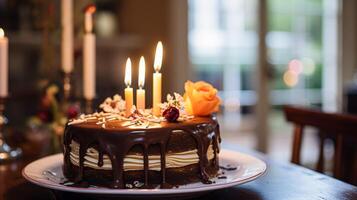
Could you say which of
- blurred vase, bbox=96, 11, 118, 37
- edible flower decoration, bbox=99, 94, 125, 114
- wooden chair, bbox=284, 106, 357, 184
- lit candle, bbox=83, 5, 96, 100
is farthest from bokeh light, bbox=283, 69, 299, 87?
edible flower decoration, bbox=99, 94, 125, 114

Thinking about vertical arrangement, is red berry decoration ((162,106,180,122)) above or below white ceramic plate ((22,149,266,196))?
above

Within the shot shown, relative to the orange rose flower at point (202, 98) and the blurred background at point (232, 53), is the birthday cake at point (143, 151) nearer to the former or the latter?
the orange rose flower at point (202, 98)

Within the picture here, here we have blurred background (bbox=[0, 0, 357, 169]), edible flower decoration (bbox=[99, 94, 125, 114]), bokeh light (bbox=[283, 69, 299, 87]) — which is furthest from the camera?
bokeh light (bbox=[283, 69, 299, 87])

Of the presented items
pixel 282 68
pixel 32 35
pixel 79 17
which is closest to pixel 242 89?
pixel 282 68

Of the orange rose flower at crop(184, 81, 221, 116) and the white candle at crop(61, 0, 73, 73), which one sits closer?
the orange rose flower at crop(184, 81, 221, 116)

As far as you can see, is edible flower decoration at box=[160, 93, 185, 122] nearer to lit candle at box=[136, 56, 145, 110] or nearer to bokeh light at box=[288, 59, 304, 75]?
lit candle at box=[136, 56, 145, 110]

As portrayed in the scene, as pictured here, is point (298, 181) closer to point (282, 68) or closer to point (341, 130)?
point (341, 130)
